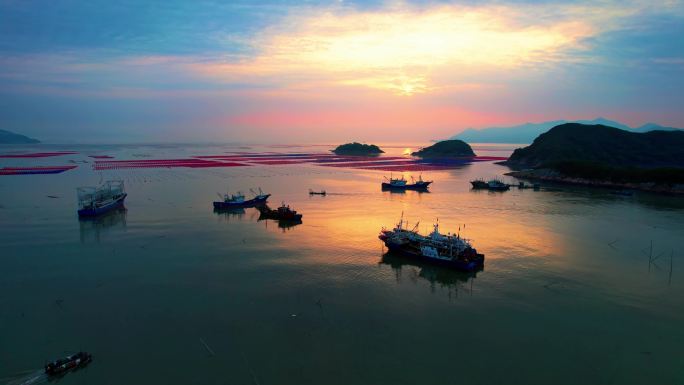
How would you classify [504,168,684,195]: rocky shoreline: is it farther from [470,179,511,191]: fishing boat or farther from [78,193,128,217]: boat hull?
[78,193,128,217]: boat hull

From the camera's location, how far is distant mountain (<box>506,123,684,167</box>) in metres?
122

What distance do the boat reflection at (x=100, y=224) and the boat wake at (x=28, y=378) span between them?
68.9ft

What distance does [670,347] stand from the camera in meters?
18.7

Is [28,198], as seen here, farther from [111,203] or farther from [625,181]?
[625,181]

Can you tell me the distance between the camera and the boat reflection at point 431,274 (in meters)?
25.8

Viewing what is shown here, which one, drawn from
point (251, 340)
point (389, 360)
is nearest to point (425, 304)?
point (389, 360)

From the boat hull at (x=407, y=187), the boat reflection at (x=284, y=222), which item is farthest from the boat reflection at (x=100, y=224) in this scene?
the boat hull at (x=407, y=187)

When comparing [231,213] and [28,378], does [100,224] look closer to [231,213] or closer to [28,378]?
[231,213]

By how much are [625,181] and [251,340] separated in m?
83.9

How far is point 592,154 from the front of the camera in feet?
411

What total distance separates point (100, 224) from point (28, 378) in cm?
2915

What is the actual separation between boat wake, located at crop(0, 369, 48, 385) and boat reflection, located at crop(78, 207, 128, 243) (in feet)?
68.9

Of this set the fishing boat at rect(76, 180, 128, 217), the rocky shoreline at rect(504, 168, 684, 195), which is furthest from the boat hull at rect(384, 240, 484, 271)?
the rocky shoreline at rect(504, 168, 684, 195)

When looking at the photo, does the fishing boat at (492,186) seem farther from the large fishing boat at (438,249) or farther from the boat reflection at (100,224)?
the boat reflection at (100,224)
